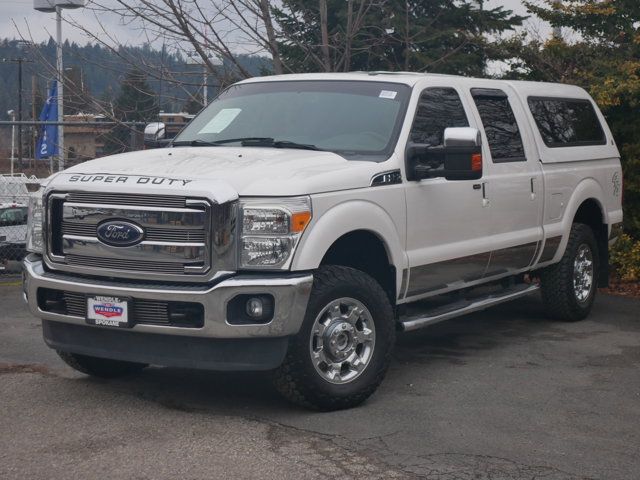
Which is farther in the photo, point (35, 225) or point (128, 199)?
point (35, 225)

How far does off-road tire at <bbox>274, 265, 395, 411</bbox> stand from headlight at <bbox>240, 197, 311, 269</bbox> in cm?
36

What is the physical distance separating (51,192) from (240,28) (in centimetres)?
652

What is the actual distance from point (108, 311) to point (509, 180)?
134 inches

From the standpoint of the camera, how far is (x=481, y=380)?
7.24 metres

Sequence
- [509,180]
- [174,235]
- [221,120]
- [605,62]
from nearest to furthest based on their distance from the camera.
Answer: [174,235], [221,120], [509,180], [605,62]

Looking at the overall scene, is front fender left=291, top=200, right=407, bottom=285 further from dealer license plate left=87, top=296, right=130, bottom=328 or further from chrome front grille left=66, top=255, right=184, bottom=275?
dealer license plate left=87, top=296, right=130, bottom=328

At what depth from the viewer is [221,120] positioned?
7.75 meters

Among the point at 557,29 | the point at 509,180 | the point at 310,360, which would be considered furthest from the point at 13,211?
the point at 310,360

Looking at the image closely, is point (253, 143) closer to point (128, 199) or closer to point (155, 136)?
point (155, 136)

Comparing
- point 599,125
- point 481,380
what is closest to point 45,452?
point 481,380

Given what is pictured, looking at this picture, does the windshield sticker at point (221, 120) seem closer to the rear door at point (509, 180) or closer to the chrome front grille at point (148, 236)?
the chrome front grille at point (148, 236)

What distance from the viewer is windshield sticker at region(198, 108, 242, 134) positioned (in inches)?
302

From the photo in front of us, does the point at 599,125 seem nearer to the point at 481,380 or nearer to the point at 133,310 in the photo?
the point at 481,380

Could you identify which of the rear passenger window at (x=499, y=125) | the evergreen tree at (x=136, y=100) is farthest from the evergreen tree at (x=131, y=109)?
the rear passenger window at (x=499, y=125)
